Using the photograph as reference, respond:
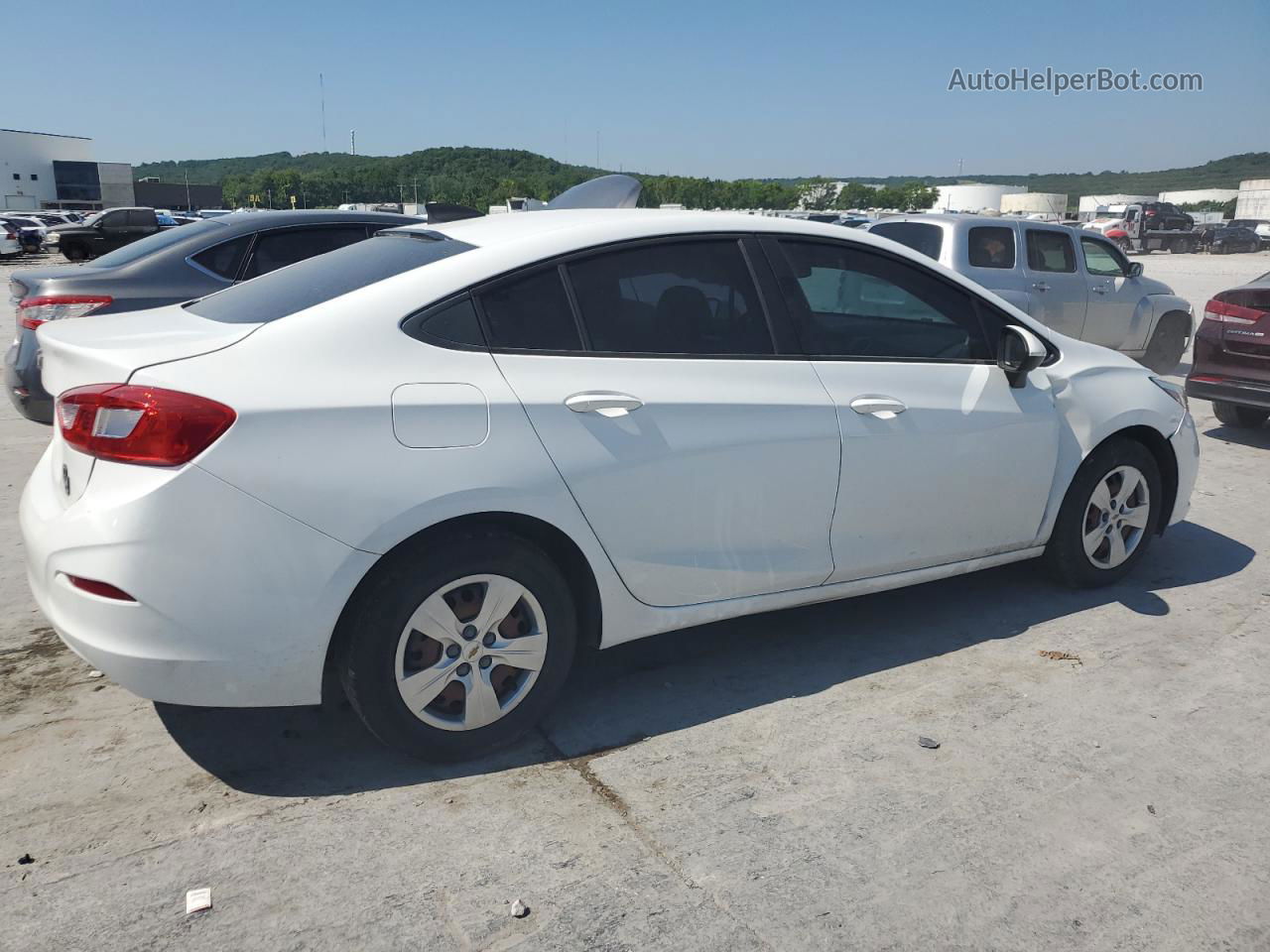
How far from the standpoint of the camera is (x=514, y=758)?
325 cm

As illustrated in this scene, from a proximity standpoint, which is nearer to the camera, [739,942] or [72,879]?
[739,942]

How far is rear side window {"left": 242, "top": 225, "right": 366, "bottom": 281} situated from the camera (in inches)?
265

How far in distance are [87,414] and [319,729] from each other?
1.26m

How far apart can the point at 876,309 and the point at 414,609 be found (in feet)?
7.13

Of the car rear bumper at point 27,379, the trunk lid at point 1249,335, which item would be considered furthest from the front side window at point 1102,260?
the car rear bumper at point 27,379

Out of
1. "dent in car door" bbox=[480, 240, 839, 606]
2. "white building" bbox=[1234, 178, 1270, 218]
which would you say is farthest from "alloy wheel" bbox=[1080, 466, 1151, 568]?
"white building" bbox=[1234, 178, 1270, 218]

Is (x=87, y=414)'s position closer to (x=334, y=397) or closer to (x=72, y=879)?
(x=334, y=397)

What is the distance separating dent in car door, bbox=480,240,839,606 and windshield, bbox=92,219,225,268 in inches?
173

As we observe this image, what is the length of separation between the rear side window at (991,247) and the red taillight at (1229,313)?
8.01 feet

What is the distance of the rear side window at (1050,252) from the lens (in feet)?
34.8

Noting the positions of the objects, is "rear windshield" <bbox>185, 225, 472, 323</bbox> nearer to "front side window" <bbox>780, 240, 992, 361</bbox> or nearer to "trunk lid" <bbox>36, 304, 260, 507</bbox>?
"trunk lid" <bbox>36, 304, 260, 507</bbox>

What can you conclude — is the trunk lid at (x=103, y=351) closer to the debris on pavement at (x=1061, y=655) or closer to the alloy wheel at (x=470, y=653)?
the alloy wheel at (x=470, y=653)

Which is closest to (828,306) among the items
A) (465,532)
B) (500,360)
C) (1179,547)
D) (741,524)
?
(741,524)

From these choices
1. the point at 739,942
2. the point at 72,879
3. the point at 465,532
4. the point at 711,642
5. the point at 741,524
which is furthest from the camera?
the point at 711,642
